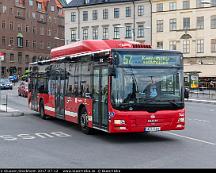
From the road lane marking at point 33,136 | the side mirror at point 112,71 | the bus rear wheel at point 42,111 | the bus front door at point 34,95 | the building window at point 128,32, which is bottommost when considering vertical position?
the road lane marking at point 33,136

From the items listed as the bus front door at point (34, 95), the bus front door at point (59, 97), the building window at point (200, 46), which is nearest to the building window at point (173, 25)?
the building window at point (200, 46)

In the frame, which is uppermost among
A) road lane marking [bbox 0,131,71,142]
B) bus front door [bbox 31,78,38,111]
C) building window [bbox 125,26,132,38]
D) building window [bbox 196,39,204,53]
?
building window [bbox 125,26,132,38]

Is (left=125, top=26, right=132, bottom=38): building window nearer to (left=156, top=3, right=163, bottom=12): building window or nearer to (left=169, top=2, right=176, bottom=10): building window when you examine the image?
(left=156, top=3, right=163, bottom=12): building window

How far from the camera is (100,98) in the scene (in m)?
15.5

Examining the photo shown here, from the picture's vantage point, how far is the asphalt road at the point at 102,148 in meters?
10.9

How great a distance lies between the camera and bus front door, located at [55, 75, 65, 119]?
19.7 m

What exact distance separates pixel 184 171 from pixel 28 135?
27.2ft

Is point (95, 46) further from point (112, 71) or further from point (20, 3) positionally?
point (20, 3)

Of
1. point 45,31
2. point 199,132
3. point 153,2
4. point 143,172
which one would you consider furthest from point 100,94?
point 45,31

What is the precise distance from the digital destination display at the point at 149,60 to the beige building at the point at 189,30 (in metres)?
57.3

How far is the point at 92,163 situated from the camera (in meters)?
10.9

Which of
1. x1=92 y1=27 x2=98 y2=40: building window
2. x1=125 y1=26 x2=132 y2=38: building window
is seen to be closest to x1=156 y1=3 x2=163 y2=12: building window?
x1=125 y1=26 x2=132 y2=38: building window

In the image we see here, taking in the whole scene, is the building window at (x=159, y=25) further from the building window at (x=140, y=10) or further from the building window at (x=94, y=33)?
the building window at (x=94, y=33)

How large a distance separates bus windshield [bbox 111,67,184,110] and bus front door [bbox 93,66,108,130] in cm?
56
